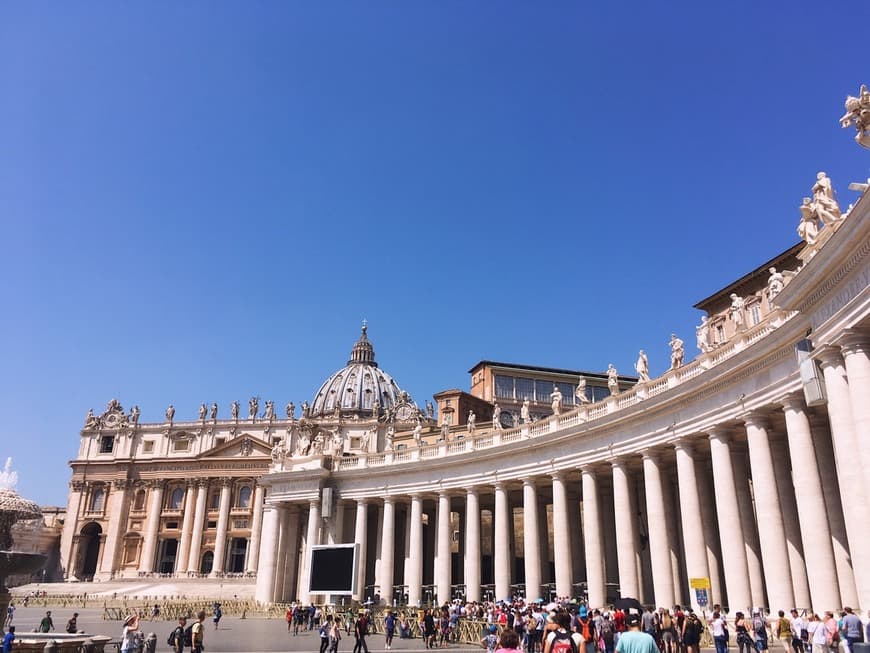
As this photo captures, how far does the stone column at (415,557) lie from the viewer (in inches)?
1908

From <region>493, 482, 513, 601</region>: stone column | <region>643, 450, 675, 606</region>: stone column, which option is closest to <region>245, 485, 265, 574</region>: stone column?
<region>493, 482, 513, 601</region>: stone column

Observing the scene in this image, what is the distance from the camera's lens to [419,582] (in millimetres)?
48688

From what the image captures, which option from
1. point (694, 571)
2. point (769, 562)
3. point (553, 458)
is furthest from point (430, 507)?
point (769, 562)

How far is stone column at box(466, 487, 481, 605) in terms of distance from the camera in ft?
148

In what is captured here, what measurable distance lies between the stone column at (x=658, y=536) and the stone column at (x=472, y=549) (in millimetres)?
15166

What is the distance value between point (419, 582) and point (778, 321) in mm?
33042

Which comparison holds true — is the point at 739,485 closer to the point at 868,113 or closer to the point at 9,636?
the point at 868,113

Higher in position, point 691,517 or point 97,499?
point 97,499

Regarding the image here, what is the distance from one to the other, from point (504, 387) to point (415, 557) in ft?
169

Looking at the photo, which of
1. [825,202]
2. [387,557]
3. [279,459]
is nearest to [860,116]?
[825,202]

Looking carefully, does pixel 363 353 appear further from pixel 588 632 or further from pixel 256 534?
pixel 588 632

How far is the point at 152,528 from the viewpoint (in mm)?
110625

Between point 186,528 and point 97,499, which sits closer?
point 186,528

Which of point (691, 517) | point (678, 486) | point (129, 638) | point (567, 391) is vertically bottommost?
point (129, 638)
